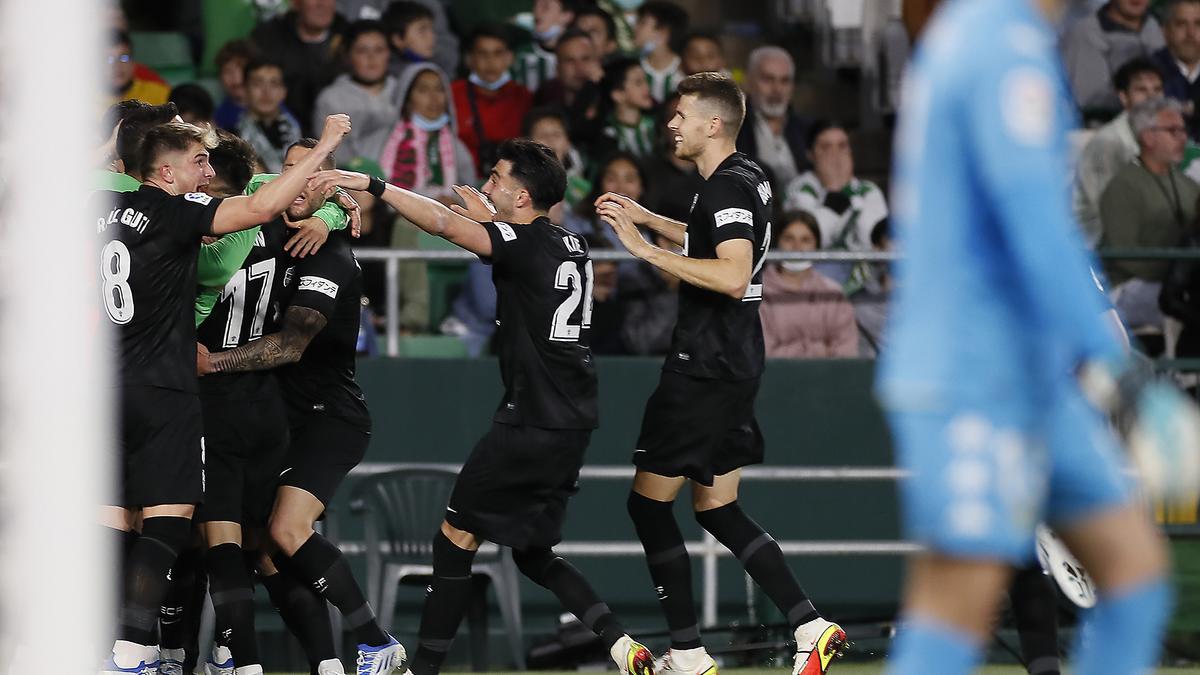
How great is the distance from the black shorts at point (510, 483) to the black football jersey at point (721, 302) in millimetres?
608

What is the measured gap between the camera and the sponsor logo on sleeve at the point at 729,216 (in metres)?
7.06

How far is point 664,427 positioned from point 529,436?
1.88 ft

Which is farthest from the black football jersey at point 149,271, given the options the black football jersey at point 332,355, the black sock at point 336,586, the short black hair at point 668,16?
the short black hair at point 668,16

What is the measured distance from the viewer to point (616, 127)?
11.7 meters

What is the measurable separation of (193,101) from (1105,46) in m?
6.35

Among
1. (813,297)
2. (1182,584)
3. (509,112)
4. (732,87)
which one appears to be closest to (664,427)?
(732,87)

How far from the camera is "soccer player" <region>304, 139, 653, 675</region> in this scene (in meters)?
6.97

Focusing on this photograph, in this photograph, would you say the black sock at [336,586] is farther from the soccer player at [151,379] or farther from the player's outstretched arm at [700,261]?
the player's outstretched arm at [700,261]

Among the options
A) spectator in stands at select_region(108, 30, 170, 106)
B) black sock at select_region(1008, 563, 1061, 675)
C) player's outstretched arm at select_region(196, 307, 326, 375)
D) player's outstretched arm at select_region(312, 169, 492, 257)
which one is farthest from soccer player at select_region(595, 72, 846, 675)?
spectator in stands at select_region(108, 30, 170, 106)

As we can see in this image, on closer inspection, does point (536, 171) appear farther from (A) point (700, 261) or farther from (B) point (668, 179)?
(B) point (668, 179)

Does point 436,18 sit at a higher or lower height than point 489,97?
higher

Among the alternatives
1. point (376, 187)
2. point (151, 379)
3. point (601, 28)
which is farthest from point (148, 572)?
point (601, 28)

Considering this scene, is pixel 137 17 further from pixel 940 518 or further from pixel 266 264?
pixel 940 518

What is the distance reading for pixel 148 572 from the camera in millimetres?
6375
